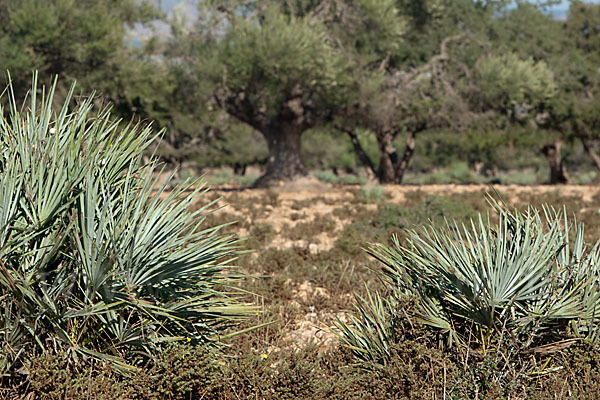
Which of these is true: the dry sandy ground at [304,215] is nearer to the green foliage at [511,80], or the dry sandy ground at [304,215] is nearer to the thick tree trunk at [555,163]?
the green foliage at [511,80]

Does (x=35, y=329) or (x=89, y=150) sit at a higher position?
(x=89, y=150)

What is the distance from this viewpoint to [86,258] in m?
3.70

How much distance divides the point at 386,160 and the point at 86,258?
84.6ft

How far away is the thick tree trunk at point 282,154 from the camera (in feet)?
76.9

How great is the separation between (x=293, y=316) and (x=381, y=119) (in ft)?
58.1

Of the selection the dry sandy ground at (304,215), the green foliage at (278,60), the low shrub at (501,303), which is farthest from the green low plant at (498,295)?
the green foliage at (278,60)

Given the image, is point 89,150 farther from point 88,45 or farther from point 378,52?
point 378,52

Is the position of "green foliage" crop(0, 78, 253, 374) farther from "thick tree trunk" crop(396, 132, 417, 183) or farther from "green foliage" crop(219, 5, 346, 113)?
"thick tree trunk" crop(396, 132, 417, 183)

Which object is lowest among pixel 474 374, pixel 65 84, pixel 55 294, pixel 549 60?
pixel 65 84

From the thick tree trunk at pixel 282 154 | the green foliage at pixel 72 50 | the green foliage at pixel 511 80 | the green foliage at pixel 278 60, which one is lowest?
the thick tree trunk at pixel 282 154

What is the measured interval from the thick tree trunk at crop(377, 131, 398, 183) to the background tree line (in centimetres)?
8

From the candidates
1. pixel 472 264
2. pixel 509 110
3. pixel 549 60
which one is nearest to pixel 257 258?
pixel 472 264

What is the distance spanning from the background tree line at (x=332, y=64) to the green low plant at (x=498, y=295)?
48.9ft

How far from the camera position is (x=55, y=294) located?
3.83 metres
